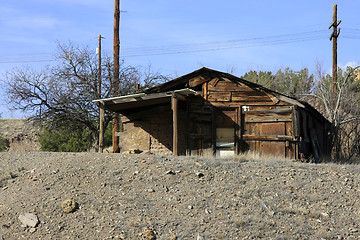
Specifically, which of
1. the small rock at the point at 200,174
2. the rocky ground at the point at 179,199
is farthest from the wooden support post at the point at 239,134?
the small rock at the point at 200,174

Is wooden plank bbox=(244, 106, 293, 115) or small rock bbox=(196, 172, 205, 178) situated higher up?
wooden plank bbox=(244, 106, 293, 115)

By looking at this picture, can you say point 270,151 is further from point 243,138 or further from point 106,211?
point 106,211

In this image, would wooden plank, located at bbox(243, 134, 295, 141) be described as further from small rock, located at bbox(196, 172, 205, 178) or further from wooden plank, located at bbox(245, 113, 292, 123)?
small rock, located at bbox(196, 172, 205, 178)

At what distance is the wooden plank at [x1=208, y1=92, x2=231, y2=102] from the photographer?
16688mm

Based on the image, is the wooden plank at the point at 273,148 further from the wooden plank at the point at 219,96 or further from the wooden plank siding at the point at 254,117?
the wooden plank at the point at 219,96

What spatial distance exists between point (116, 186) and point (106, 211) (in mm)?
1279

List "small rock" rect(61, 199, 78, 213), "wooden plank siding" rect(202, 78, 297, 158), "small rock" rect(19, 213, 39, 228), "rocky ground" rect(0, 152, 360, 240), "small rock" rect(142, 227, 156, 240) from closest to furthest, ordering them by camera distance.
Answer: "small rock" rect(142, 227, 156, 240) → "rocky ground" rect(0, 152, 360, 240) → "small rock" rect(19, 213, 39, 228) → "small rock" rect(61, 199, 78, 213) → "wooden plank siding" rect(202, 78, 297, 158)

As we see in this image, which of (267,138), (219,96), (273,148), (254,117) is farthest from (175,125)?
(273,148)

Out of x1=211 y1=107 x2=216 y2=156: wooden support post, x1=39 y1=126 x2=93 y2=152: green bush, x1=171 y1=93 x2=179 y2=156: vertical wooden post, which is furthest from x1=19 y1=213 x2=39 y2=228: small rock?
x1=39 y1=126 x2=93 y2=152: green bush

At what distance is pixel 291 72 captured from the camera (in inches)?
1533

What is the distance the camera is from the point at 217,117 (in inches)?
659

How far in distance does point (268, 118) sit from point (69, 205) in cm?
910

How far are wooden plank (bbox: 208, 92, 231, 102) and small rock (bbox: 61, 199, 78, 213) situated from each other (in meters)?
8.39

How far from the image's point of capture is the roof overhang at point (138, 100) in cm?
1549
